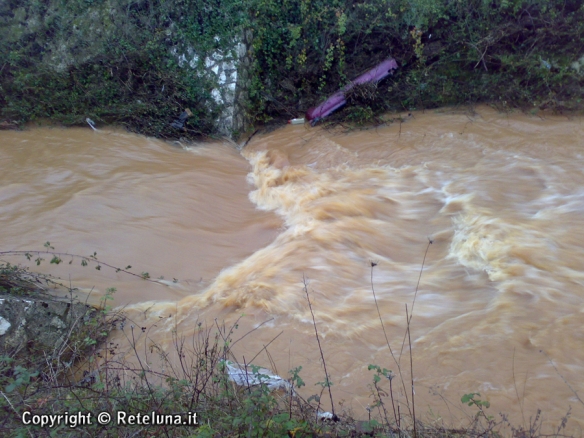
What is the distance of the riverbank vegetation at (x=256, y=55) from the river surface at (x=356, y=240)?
547mm

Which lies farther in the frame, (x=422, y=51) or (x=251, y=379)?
(x=422, y=51)

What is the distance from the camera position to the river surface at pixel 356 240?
3.92 metres

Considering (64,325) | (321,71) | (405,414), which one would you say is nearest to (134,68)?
(321,71)

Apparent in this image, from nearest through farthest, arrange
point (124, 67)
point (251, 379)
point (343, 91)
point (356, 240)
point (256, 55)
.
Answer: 1. point (251, 379)
2. point (356, 240)
3. point (343, 91)
4. point (124, 67)
5. point (256, 55)

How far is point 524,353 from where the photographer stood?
12.7 ft

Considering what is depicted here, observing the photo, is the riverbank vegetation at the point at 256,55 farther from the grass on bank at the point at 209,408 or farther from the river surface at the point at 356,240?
the grass on bank at the point at 209,408

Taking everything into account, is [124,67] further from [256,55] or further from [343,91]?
[343,91]

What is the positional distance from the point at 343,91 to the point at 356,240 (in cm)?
435

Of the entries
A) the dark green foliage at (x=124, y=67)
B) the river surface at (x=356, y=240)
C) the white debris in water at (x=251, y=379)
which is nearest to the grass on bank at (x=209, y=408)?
the white debris in water at (x=251, y=379)

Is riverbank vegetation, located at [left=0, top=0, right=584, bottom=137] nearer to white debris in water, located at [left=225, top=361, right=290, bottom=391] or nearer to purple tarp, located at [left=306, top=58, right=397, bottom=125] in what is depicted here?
purple tarp, located at [left=306, top=58, right=397, bottom=125]

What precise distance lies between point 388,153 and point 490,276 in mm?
3559

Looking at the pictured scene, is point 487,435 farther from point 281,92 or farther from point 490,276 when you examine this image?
point 281,92

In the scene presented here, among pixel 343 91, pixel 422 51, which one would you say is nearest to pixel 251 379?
pixel 343 91

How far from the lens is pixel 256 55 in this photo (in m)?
9.62
